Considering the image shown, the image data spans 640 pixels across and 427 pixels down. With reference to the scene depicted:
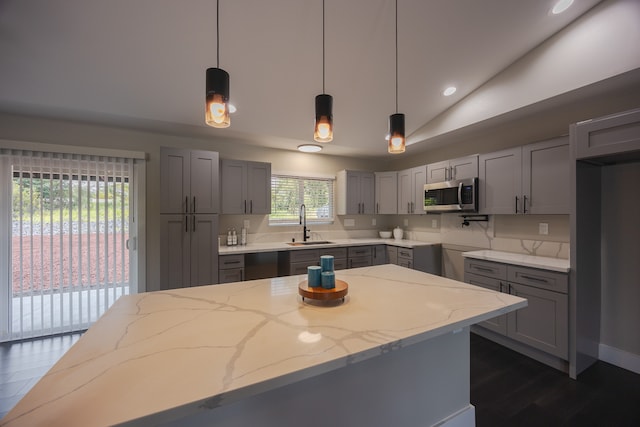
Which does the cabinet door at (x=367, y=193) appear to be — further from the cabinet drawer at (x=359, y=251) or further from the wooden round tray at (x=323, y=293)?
the wooden round tray at (x=323, y=293)

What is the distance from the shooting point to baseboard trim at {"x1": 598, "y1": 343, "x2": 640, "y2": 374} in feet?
7.19

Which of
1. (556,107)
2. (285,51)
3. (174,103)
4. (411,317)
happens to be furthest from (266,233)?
(556,107)

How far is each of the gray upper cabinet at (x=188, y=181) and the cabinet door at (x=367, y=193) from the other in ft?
7.85

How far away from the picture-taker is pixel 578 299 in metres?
2.16

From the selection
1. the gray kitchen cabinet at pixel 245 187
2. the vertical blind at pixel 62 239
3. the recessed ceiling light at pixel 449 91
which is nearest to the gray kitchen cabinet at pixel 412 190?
the recessed ceiling light at pixel 449 91

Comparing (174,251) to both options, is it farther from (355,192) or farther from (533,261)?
(533,261)

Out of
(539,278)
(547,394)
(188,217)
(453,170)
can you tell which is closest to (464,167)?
(453,170)

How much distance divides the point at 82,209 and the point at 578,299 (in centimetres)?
501

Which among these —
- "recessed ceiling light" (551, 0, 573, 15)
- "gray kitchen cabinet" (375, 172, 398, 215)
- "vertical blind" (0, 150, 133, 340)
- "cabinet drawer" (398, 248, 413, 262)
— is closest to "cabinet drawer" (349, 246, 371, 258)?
"cabinet drawer" (398, 248, 413, 262)

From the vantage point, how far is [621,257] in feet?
7.57

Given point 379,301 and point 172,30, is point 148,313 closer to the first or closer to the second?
point 379,301

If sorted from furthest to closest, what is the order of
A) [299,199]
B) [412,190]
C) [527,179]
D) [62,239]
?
[299,199]
[412,190]
[62,239]
[527,179]

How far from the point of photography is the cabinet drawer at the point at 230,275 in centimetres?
319

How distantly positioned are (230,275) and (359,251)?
192 cm
